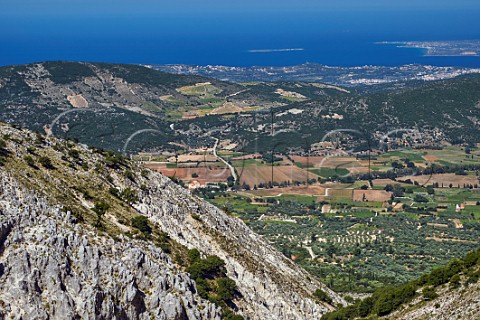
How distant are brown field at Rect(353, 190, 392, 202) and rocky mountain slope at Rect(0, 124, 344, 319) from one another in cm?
5715

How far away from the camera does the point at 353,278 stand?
219 feet

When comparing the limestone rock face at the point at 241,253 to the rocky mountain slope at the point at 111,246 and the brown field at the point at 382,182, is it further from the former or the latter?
the brown field at the point at 382,182

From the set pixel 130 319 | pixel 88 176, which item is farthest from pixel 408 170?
pixel 130 319

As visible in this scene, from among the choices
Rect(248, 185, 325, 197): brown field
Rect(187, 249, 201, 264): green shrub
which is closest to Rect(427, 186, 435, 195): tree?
Rect(248, 185, 325, 197): brown field

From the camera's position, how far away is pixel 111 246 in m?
32.8

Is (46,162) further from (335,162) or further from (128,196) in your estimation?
(335,162)

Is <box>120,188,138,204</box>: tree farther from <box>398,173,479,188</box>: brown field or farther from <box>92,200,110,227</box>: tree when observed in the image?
<box>398,173,479,188</box>: brown field

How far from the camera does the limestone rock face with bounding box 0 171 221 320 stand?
28422mm

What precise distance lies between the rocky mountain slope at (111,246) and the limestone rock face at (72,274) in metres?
0.04

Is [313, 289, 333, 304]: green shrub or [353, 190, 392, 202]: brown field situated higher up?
[313, 289, 333, 304]: green shrub

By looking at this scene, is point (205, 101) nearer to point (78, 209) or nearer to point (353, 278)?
point (353, 278)

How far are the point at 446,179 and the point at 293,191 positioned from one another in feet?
82.4

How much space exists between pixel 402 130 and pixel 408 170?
3089 cm

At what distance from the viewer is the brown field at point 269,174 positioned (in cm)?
11612
